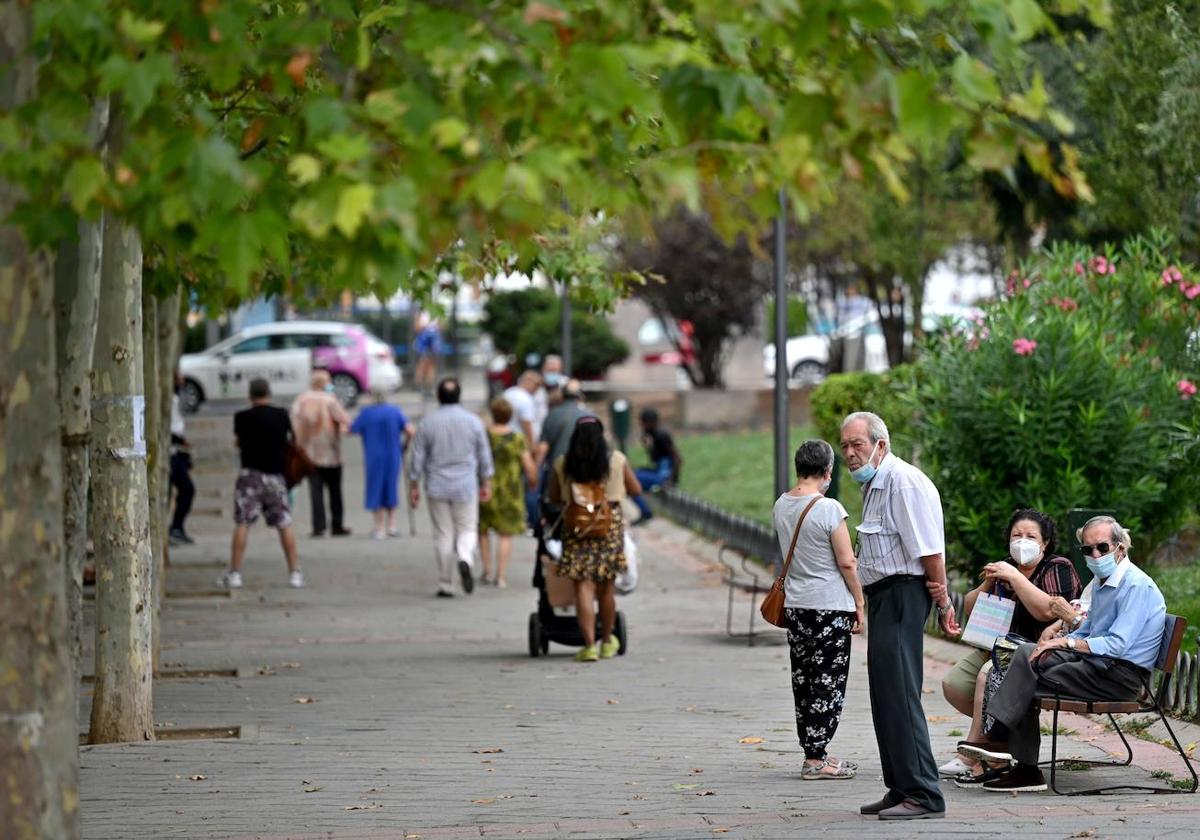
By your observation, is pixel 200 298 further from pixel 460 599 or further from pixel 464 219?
pixel 464 219

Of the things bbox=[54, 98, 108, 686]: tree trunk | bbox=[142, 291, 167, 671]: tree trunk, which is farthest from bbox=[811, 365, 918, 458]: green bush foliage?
bbox=[54, 98, 108, 686]: tree trunk

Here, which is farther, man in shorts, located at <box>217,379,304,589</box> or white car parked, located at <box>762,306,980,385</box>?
white car parked, located at <box>762,306,980,385</box>

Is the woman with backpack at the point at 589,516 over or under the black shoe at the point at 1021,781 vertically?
over

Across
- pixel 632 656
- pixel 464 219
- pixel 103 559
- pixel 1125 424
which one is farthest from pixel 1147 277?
pixel 464 219

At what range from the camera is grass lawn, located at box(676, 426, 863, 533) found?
2317 centimetres

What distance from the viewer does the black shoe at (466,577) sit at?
17103mm

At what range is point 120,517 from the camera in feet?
34.0

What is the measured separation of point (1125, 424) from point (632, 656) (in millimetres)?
3861

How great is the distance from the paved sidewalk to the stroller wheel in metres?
0.15

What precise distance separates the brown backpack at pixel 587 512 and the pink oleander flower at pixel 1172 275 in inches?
193

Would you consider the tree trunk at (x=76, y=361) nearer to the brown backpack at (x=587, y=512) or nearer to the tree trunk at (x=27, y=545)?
the tree trunk at (x=27, y=545)

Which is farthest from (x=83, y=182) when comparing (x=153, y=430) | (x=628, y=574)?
(x=628, y=574)

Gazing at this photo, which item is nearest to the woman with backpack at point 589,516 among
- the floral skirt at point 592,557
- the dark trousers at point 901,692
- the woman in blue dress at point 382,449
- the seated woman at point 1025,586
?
the floral skirt at point 592,557

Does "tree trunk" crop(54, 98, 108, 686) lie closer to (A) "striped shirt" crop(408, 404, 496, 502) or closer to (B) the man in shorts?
(A) "striped shirt" crop(408, 404, 496, 502)
